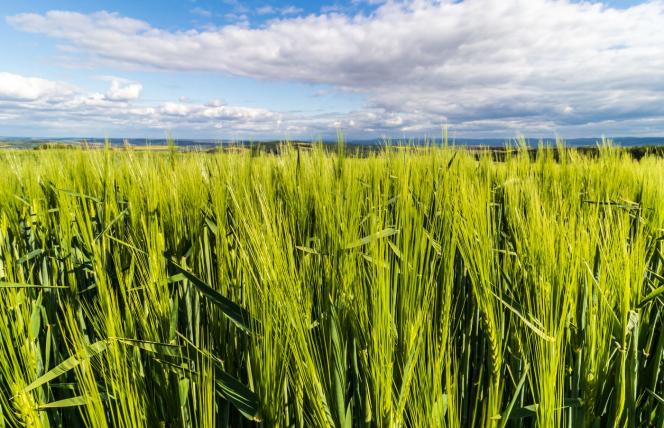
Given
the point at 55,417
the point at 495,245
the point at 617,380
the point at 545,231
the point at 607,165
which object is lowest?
the point at 55,417

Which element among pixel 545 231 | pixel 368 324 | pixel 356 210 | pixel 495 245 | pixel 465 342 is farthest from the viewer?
pixel 495 245

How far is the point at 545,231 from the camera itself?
2.16 ft

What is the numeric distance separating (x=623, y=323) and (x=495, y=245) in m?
0.50

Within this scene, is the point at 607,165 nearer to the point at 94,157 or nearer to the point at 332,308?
the point at 332,308

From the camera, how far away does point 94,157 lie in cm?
177

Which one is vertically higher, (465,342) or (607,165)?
(607,165)

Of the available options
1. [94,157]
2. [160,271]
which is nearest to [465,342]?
[160,271]

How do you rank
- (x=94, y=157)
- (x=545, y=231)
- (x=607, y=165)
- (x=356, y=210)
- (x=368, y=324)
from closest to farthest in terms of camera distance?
(x=368, y=324), (x=545, y=231), (x=356, y=210), (x=94, y=157), (x=607, y=165)

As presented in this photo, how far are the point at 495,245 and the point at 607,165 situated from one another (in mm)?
1506

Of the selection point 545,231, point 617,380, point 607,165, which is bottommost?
point 617,380

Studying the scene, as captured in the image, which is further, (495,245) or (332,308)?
(495,245)

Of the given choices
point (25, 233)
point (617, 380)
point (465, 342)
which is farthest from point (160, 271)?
point (25, 233)

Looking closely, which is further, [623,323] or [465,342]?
[465,342]

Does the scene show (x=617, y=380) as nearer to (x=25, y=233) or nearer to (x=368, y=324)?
(x=368, y=324)
